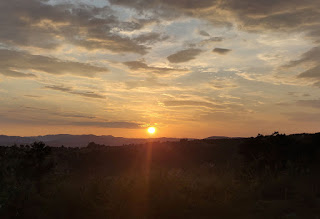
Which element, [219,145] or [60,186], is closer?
[60,186]

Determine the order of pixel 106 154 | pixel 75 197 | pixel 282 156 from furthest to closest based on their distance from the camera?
pixel 106 154 < pixel 282 156 < pixel 75 197

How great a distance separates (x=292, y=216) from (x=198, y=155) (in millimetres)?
32315

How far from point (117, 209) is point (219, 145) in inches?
1499

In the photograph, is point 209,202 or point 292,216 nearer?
point 292,216

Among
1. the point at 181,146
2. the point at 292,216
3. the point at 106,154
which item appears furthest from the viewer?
the point at 181,146

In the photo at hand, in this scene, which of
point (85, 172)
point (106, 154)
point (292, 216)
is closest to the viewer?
point (292, 216)

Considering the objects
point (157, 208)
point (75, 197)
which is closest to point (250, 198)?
point (157, 208)

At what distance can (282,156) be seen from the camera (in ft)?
62.4

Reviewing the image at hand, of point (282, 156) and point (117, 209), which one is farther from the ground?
point (282, 156)

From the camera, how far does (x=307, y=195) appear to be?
34.0 ft

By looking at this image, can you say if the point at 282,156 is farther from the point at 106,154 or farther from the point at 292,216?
the point at 106,154

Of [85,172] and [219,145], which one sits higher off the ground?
[219,145]

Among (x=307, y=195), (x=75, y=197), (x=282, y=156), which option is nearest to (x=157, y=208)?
(x=75, y=197)

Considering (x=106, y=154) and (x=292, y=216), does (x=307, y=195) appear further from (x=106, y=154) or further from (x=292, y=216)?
(x=106, y=154)
